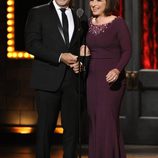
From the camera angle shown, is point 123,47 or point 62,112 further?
point 62,112

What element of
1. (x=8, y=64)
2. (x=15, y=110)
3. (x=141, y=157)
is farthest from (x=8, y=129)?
(x=141, y=157)

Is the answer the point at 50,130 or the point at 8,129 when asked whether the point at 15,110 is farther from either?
the point at 50,130

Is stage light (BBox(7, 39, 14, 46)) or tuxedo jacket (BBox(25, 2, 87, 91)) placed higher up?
tuxedo jacket (BBox(25, 2, 87, 91))

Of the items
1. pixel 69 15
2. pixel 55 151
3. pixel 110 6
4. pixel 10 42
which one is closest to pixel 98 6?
pixel 110 6

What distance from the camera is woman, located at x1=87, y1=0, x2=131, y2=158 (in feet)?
19.1

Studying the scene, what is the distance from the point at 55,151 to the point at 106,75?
2904 millimetres

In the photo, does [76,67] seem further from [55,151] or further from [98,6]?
[55,151]

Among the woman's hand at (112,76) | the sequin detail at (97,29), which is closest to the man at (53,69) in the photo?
the sequin detail at (97,29)

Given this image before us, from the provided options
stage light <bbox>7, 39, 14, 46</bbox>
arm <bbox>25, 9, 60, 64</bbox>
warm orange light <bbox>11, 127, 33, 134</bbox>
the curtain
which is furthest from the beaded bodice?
stage light <bbox>7, 39, 14, 46</bbox>

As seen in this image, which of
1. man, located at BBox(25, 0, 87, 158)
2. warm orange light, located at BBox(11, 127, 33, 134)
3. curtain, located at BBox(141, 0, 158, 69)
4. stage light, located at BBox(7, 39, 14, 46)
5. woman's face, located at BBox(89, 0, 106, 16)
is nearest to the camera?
woman's face, located at BBox(89, 0, 106, 16)

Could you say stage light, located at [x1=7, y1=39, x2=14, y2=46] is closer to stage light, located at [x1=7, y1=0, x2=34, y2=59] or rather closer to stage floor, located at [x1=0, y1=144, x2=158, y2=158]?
stage light, located at [x1=7, y1=0, x2=34, y2=59]

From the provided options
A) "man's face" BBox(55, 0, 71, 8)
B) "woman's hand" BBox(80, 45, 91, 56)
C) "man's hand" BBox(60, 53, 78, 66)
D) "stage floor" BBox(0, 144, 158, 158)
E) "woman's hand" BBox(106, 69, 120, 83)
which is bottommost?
"stage floor" BBox(0, 144, 158, 158)

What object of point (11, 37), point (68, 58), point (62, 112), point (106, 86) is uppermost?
point (68, 58)

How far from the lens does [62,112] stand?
19.7 ft
